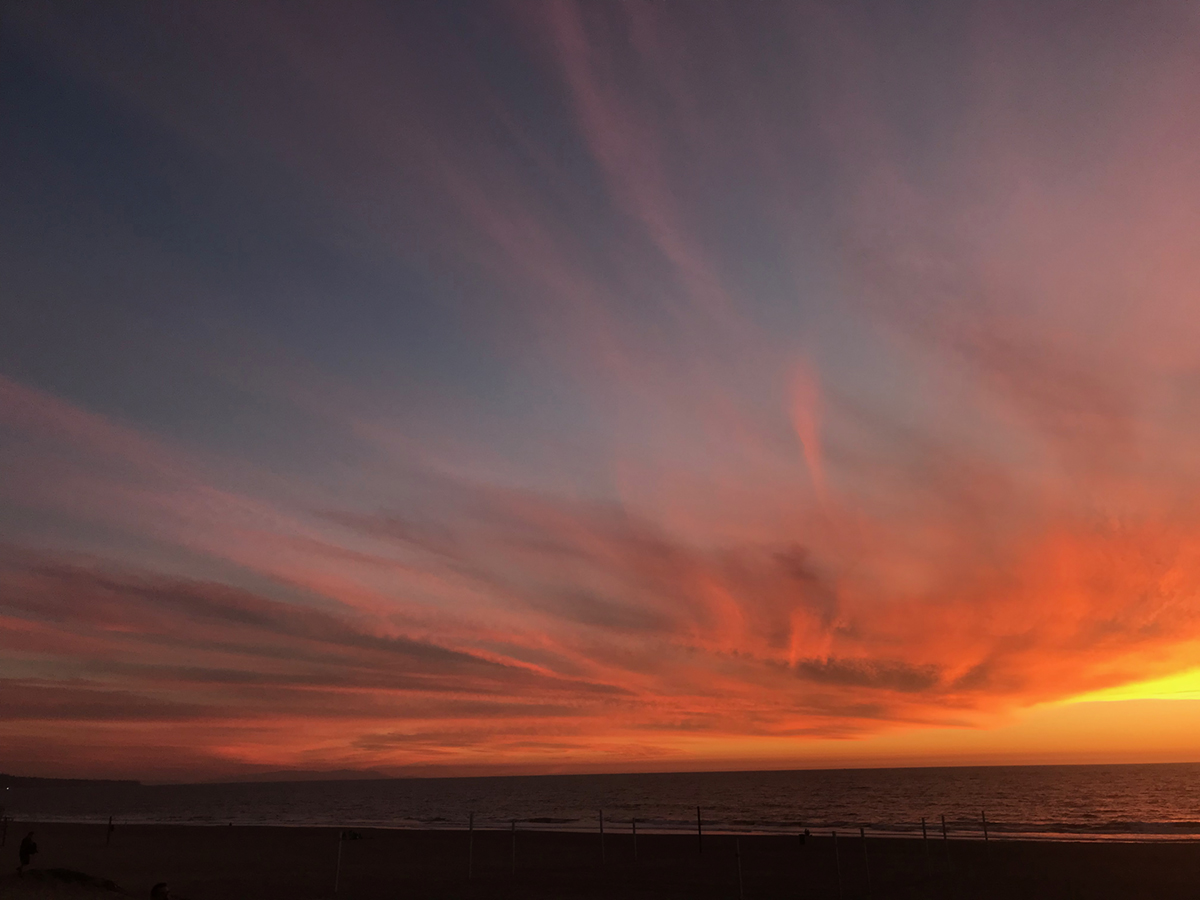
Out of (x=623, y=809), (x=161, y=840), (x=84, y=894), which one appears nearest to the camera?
(x=84, y=894)

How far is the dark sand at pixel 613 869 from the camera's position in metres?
32.1

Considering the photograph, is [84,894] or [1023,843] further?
[1023,843]

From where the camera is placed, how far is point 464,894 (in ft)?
106

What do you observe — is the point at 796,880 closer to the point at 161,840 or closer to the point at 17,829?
the point at 161,840

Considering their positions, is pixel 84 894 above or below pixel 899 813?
above

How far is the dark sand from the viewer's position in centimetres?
3209

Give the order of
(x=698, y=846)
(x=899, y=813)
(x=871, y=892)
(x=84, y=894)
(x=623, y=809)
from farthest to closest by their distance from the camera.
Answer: (x=623, y=809) → (x=899, y=813) → (x=698, y=846) → (x=871, y=892) → (x=84, y=894)

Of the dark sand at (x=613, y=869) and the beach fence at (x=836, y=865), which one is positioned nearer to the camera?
the dark sand at (x=613, y=869)

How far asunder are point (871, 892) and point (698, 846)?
71.9 feet

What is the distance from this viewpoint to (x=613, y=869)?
132 ft

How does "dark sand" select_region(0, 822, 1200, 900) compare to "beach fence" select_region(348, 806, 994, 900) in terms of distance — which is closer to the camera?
"dark sand" select_region(0, 822, 1200, 900)

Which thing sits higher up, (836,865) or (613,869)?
(836,865)

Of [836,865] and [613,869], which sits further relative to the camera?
[613,869]

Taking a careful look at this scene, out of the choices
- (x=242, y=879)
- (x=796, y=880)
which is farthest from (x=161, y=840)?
(x=796, y=880)
